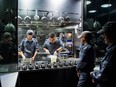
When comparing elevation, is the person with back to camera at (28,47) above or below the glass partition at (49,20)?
below

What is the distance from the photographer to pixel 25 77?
3.52 meters

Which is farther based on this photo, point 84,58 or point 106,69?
point 84,58

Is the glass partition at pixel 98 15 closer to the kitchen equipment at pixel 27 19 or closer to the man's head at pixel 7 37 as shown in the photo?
the kitchen equipment at pixel 27 19

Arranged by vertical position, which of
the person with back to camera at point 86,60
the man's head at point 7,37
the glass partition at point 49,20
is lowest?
the person with back to camera at point 86,60

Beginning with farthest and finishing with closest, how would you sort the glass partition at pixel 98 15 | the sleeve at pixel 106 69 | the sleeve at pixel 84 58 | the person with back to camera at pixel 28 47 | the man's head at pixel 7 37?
1. the person with back to camera at pixel 28 47
2. the glass partition at pixel 98 15
3. the sleeve at pixel 84 58
4. the man's head at pixel 7 37
5. the sleeve at pixel 106 69

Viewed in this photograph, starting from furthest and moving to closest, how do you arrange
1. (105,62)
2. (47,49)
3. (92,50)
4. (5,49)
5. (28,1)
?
(28,1) → (47,49) → (92,50) → (5,49) → (105,62)

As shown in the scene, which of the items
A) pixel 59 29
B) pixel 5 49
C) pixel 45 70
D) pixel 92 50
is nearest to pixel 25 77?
pixel 45 70

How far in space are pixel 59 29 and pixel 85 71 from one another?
3.12 m

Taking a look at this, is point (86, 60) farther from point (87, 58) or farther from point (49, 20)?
point (49, 20)

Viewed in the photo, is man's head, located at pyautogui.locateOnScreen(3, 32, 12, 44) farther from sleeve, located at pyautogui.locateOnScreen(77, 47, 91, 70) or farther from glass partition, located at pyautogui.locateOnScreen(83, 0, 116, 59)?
glass partition, located at pyautogui.locateOnScreen(83, 0, 116, 59)

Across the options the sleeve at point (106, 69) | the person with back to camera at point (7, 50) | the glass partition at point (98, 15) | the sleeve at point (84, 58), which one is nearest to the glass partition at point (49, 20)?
the glass partition at point (98, 15)

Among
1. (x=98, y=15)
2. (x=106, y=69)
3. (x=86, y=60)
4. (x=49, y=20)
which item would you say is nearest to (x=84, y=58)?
(x=86, y=60)

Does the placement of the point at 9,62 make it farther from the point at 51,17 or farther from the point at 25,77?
the point at 51,17

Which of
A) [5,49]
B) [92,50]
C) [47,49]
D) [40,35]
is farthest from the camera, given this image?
[40,35]
